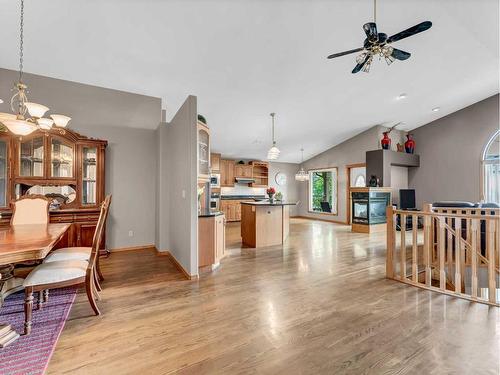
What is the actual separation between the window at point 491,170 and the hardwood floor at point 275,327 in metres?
5.57

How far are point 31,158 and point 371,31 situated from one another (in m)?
5.14

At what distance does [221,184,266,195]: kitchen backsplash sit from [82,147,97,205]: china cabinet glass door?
5.03 meters

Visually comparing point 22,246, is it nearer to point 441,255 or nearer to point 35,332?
point 35,332

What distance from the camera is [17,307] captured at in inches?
93.4

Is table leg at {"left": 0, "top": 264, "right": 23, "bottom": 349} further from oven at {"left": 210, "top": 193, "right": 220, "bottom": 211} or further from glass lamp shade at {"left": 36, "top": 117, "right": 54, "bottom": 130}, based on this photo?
oven at {"left": 210, "top": 193, "right": 220, "bottom": 211}

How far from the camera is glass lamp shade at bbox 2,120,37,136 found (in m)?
2.13

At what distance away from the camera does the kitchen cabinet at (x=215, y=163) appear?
8.11 m

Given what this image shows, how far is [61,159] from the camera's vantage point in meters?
3.91

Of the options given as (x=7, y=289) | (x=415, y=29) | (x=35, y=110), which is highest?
(x=415, y=29)

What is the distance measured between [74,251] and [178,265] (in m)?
1.38

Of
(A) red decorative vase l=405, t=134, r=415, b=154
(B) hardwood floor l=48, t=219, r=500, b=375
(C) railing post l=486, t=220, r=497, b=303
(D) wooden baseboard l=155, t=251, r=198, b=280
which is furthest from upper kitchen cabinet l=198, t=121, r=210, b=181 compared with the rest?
(A) red decorative vase l=405, t=134, r=415, b=154

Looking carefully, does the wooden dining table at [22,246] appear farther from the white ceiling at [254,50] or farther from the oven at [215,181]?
the oven at [215,181]

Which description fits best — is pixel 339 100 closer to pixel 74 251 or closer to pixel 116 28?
pixel 116 28

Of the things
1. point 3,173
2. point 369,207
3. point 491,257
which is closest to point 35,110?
point 3,173
